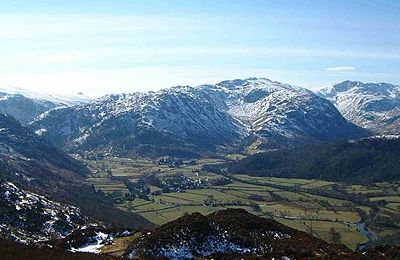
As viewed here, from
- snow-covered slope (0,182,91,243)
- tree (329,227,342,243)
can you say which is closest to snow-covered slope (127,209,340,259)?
snow-covered slope (0,182,91,243)

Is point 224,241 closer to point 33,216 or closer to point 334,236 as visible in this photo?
point 33,216

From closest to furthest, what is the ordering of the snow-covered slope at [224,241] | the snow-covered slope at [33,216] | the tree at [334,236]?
the snow-covered slope at [224,241] → the snow-covered slope at [33,216] → the tree at [334,236]

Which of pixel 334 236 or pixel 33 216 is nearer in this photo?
pixel 33 216

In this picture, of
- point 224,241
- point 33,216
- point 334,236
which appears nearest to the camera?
point 224,241

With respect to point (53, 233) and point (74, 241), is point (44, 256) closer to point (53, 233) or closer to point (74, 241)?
point (74, 241)

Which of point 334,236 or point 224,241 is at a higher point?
point 224,241

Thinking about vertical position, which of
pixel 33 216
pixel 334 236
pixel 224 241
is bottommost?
pixel 334 236

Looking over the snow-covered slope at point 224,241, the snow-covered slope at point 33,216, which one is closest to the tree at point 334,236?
the snow-covered slope at point 33,216

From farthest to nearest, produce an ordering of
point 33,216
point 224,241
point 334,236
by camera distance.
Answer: point 334,236
point 33,216
point 224,241

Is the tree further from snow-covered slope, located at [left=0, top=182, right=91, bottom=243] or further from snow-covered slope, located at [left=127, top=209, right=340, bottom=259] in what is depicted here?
snow-covered slope, located at [left=127, top=209, right=340, bottom=259]

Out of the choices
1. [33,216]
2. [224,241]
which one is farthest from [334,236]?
[224,241]

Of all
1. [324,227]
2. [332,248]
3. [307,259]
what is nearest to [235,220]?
[332,248]

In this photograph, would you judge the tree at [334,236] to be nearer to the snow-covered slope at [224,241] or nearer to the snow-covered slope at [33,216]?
the snow-covered slope at [33,216]
